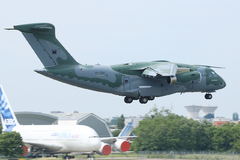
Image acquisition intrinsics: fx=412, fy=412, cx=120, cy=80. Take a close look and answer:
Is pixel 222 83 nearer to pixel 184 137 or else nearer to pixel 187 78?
pixel 187 78

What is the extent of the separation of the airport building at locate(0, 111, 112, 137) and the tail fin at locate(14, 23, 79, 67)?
61.6 metres

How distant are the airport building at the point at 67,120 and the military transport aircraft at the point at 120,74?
61378 mm

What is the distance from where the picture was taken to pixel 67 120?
100 m

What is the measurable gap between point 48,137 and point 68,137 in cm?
352

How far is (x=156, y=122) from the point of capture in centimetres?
7838

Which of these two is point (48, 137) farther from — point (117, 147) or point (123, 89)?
point (123, 89)

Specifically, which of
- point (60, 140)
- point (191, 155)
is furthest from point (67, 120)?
point (60, 140)

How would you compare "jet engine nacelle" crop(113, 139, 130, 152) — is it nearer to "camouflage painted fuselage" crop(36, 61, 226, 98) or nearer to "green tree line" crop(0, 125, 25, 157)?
"green tree line" crop(0, 125, 25, 157)

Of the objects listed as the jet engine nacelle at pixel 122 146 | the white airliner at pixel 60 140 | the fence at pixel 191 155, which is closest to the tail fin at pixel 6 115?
the white airliner at pixel 60 140

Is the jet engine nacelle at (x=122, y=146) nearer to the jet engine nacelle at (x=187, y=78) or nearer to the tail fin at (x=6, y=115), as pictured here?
the tail fin at (x=6, y=115)

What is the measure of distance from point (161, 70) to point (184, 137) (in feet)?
142

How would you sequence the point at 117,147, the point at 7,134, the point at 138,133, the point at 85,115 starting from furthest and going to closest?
the point at 85,115 < the point at 138,133 < the point at 117,147 < the point at 7,134

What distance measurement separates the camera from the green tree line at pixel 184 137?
238ft

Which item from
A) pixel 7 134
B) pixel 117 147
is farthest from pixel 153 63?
pixel 117 147
